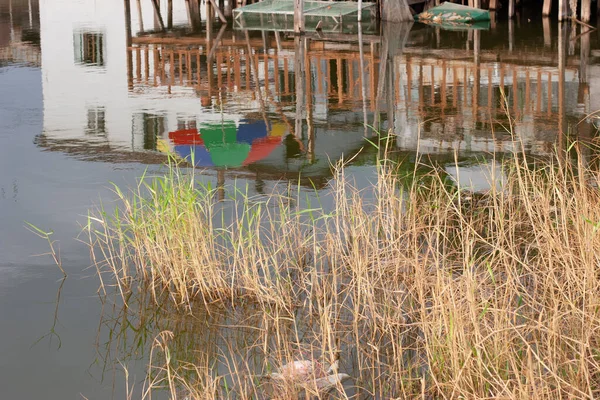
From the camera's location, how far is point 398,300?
18.4 feet

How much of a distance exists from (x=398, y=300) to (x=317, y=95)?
9005 millimetres

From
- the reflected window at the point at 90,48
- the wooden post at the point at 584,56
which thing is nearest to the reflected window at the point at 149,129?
the reflected window at the point at 90,48

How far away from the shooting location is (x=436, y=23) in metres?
23.5

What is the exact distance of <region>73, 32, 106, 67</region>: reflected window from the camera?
1867 centimetres

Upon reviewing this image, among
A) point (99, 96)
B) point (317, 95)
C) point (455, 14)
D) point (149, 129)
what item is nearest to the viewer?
point (149, 129)

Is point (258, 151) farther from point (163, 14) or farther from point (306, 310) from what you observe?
point (163, 14)

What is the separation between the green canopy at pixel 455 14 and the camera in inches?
922

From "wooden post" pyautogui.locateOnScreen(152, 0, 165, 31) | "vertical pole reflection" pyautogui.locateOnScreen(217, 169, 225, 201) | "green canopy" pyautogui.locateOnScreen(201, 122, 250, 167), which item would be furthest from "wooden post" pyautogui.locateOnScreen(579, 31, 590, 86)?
"wooden post" pyautogui.locateOnScreen(152, 0, 165, 31)

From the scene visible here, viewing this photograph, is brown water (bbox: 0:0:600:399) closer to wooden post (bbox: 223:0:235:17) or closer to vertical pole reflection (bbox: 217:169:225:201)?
vertical pole reflection (bbox: 217:169:225:201)

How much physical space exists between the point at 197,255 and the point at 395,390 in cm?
181

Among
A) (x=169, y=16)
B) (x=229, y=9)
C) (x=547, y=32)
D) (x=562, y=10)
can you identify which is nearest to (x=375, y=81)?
(x=547, y=32)

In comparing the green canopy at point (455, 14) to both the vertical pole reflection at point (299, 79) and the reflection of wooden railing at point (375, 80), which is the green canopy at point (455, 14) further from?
the reflection of wooden railing at point (375, 80)

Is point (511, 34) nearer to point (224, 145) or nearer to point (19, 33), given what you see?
point (224, 145)

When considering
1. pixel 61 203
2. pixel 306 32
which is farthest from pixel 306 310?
pixel 306 32
